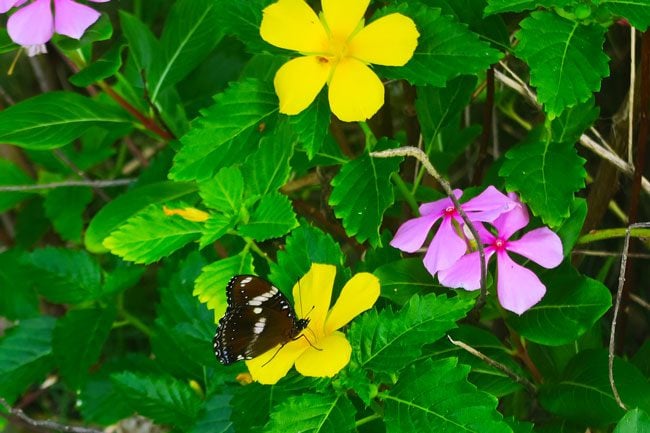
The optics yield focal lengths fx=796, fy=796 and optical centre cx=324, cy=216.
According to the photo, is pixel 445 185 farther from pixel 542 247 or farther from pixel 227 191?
pixel 227 191

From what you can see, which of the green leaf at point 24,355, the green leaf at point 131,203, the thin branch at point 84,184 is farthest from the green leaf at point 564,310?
the green leaf at point 24,355

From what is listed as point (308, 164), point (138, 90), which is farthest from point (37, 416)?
point (308, 164)

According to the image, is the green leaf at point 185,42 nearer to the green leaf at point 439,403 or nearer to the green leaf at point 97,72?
the green leaf at point 97,72

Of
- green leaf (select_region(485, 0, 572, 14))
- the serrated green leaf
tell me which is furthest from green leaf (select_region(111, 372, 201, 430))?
green leaf (select_region(485, 0, 572, 14))

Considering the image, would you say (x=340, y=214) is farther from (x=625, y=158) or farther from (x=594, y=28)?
(x=625, y=158)

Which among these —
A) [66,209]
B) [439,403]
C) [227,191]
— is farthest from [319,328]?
[66,209]

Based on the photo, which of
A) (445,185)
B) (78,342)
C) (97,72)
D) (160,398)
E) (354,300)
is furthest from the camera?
(78,342)
